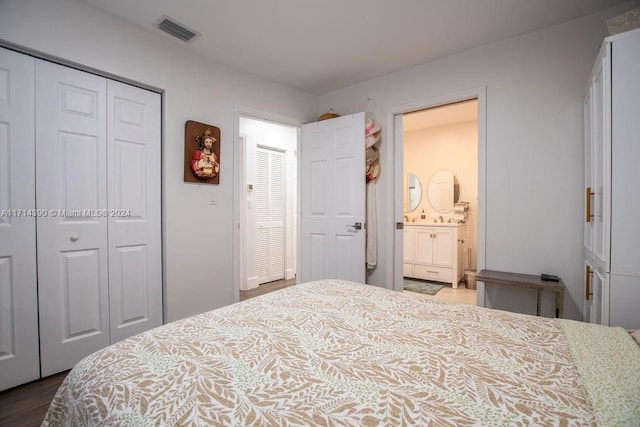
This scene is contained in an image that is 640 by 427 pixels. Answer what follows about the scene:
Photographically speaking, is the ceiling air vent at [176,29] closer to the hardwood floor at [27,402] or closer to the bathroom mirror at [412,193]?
the hardwood floor at [27,402]

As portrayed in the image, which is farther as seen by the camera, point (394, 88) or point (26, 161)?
point (394, 88)

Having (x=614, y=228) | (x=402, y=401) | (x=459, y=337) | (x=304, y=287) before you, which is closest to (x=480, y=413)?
(x=402, y=401)

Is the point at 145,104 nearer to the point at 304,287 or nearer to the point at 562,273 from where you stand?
the point at 304,287

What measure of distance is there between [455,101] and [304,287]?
2199 millimetres

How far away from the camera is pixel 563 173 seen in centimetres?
222

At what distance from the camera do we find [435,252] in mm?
4500

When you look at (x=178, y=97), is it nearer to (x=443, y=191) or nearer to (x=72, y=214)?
(x=72, y=214)

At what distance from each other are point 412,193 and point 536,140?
3054mm

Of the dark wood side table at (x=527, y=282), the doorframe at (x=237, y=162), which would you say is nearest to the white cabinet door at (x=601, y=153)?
the dark wood side table at (x=527, y=282)

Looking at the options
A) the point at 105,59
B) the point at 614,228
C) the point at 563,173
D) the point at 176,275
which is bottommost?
the point at 176,275

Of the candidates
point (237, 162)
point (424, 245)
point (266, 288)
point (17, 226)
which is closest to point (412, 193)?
point (424, 245)

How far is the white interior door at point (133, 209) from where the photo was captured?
2.22m

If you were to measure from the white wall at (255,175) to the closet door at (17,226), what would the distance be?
2.16m

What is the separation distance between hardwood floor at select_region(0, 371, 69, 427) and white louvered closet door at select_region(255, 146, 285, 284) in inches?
99.4
